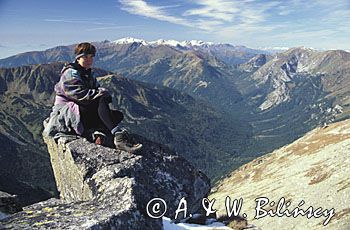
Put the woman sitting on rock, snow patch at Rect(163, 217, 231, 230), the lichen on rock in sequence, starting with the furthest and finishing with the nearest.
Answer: the woman sitting on rock, snow patch at Rect(163, 217, 231, 230), the lichen on rock

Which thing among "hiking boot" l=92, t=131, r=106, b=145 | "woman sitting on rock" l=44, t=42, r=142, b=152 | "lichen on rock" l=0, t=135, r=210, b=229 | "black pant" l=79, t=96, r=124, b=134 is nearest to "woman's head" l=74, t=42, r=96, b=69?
"woman sitting on rock" l=44, t=42, r=142, b=152

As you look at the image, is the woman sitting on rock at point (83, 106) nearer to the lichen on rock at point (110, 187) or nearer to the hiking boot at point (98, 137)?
the hiking boot at point (98, 137)

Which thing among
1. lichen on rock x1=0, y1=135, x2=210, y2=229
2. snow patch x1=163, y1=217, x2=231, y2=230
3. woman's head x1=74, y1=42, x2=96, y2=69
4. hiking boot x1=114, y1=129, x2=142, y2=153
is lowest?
snow patch x1=163, y1=217, x2=231, y2=230

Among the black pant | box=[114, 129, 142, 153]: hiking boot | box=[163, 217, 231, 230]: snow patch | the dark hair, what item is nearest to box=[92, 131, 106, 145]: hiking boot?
the black pant

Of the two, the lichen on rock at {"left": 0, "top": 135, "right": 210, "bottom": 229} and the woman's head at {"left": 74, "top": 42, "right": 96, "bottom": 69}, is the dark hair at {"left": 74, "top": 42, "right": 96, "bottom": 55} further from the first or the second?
the lichen on rock at {"left": 0, "top": 135, "right": 210, "bottom": 229}

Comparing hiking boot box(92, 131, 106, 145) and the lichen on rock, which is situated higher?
hiking boot box(92, 131, 106, 145)

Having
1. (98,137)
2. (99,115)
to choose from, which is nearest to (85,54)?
(99,115)

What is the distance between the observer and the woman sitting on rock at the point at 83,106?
1459 centimetres

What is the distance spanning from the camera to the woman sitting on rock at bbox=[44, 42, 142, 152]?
574 inches

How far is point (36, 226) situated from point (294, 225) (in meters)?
72.0

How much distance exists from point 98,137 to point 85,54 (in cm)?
349

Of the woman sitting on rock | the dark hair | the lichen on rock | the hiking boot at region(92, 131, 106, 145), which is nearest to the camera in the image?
the lichen on rock

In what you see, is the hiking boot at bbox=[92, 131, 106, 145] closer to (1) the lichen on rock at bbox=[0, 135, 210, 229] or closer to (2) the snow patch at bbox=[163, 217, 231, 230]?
(1) the lichen on rock at bbox=[0, 135, 210, 229]

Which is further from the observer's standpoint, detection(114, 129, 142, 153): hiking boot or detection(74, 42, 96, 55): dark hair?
A: detection(74, 42, 96, 55): dark hair
